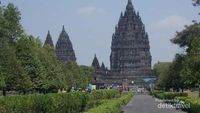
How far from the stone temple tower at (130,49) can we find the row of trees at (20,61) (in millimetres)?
90197

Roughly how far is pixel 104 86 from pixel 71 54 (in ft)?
49.6

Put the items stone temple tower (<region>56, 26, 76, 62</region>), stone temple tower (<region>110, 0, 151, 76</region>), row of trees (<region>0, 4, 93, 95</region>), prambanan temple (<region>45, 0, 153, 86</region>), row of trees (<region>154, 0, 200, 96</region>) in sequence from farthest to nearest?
stone temple tower (<region>110, 0, 151, 76</region>) → prambanan temple (<region>45, 0, 153, 86</region>) → stone temple tower (<region>56, 26, 76, 62</region>) → row of trees (<region>0, 4, 93, 95</region>) → row of trees (<region>154, 0, 200, 96</region>)

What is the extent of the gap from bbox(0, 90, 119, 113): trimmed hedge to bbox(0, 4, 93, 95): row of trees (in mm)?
8484

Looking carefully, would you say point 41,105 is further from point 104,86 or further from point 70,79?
point 104,86

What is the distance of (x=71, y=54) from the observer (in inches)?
6752

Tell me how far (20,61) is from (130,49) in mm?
117757

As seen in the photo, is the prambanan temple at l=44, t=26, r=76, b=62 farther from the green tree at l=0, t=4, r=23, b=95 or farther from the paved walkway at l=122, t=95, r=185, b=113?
the paved walkway at l=122, t=95, r=185, b=113

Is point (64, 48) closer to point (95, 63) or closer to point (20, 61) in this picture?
point (95, 63)

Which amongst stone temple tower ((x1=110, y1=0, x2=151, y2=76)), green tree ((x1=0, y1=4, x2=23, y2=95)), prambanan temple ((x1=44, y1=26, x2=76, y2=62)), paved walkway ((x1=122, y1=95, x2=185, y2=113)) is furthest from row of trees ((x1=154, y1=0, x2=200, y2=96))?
stone temple tower ((x1=110, y1=0, x2=151, y2=76))

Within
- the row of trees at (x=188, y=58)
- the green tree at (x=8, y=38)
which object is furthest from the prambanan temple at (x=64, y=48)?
the green tree at (x=8, y=38)

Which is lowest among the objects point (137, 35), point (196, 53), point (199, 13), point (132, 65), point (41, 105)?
point (41, 105)

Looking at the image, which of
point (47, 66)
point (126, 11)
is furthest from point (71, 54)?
point (47, 66)

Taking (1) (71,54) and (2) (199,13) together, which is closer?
(2) (199,13)

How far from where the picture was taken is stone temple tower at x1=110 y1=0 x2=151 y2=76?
576 ft
